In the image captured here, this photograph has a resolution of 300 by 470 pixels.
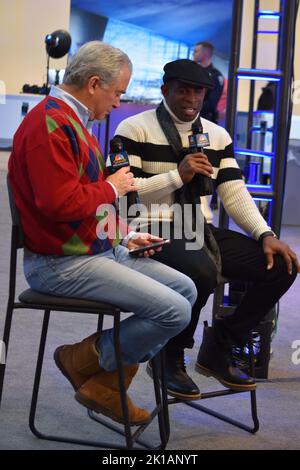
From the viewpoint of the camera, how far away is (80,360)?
2418mm

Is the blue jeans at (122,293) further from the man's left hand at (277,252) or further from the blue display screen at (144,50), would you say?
the blue display screen at (144,50)

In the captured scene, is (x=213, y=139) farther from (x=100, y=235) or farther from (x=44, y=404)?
(x=44, y=404)

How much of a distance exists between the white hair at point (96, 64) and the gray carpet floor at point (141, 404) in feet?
3.46

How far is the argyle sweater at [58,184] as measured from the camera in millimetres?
2143

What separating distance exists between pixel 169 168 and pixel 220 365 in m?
0.70

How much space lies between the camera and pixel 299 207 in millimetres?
7746

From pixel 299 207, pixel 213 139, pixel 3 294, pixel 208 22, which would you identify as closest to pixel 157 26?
pixel 208 22

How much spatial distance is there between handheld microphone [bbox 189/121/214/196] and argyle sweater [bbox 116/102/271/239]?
0.25 feet

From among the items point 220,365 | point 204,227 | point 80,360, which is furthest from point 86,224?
point 220,365

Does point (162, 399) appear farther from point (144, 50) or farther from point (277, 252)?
point (144, 50)

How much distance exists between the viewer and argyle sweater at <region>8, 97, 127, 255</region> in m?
2.14

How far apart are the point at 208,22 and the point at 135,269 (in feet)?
38.9

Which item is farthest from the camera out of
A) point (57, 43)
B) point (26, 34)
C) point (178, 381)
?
point (26, 34)

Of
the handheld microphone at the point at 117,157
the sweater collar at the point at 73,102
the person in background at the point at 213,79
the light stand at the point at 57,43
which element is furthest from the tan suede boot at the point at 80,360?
the light stand at the point at 57,43
